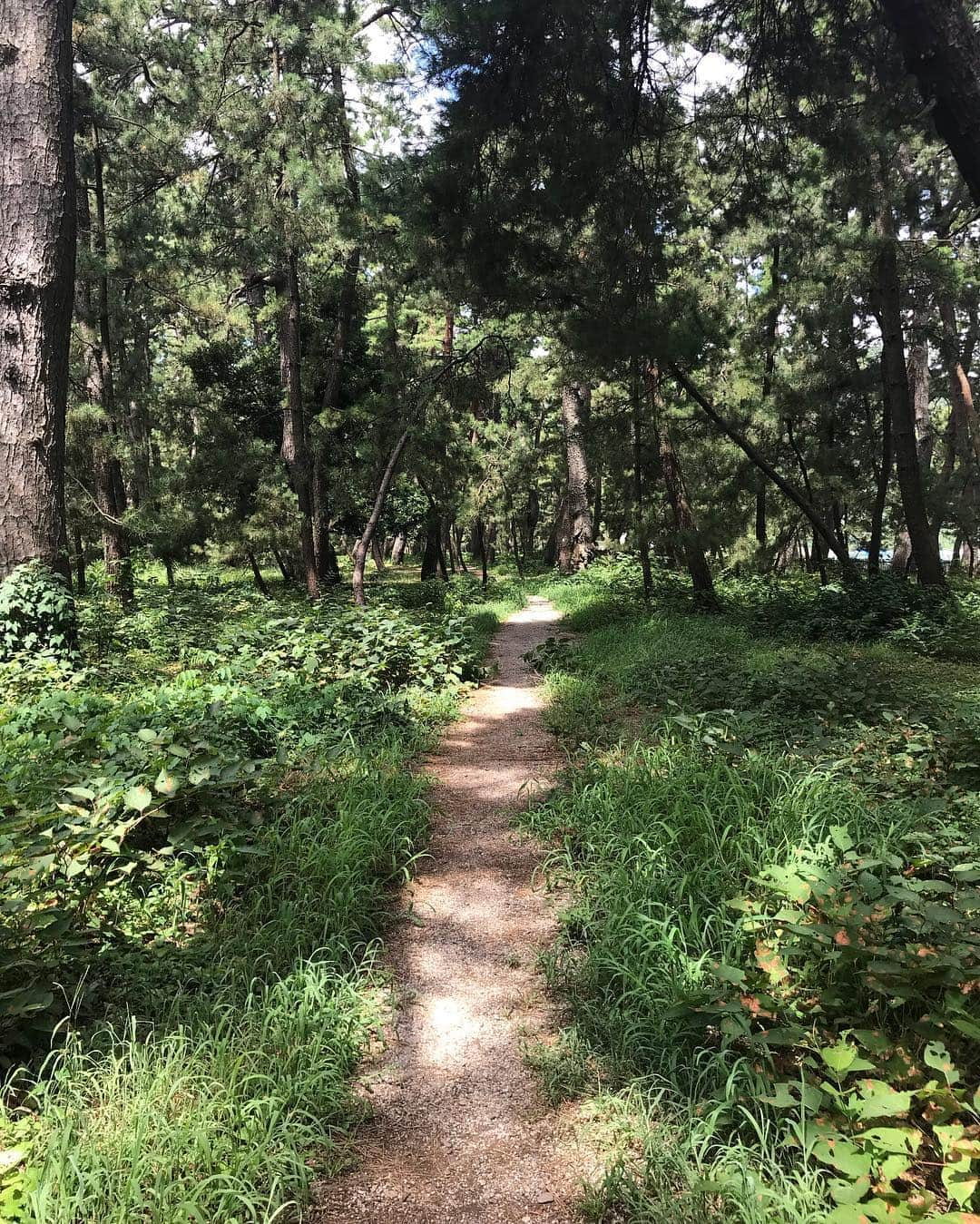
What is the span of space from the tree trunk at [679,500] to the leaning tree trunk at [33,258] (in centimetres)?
810

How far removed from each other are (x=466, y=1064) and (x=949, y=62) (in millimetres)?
6166

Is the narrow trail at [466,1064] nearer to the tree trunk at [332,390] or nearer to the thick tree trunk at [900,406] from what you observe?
the tree trunk at [332,390]

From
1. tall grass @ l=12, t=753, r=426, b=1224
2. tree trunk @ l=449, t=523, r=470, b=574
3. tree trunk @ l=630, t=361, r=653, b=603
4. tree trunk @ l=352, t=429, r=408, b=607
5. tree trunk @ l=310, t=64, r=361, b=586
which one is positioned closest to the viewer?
tall grass @ l=12, t=753, r=426, b=1224

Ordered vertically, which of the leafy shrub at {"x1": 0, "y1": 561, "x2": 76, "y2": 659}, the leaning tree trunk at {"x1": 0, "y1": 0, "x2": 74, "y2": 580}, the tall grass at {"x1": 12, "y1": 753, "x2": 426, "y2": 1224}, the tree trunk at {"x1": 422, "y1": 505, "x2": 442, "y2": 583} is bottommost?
the tall grass at {"x1": 12, "y1": 753, "x2": 426, "y2": 1224}

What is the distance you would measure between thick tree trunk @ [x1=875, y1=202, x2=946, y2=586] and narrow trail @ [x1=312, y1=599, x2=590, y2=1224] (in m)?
9.04

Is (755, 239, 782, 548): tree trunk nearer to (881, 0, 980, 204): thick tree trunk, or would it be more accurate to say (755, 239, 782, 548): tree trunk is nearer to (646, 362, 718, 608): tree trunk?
(646, 362, 718, 608): tree trunk

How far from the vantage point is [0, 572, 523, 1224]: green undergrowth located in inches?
72.4

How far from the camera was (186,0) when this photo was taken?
10008 mm

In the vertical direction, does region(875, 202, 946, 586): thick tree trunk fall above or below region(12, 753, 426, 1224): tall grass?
above

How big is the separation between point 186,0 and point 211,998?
531 inches

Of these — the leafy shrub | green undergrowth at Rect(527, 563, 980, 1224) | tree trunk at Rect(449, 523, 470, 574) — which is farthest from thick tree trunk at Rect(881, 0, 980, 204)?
tree trunk at Rect(449, 523, 470, 574)

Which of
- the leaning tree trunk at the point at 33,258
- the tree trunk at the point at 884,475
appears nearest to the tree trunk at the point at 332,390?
the leaning tree trunk at the point at 33,258

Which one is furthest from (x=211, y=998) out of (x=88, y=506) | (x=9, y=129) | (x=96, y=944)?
(x=88, y=506)

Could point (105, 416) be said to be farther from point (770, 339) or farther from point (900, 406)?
point (900, 406)
